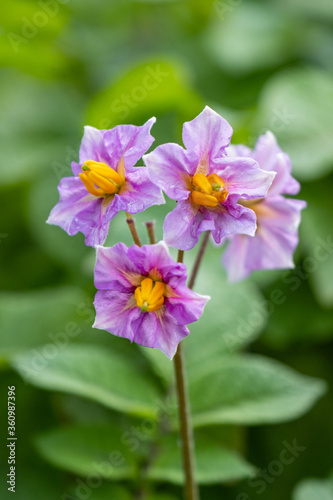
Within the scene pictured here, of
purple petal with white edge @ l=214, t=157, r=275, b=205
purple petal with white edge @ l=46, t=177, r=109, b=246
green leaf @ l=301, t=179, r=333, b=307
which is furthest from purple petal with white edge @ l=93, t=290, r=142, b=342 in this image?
green leaf @ l=301, t=179, r=333, b=307

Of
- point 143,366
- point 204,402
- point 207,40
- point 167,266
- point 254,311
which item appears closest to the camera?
point 167,266

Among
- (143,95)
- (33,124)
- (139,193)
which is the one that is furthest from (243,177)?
(33,124)

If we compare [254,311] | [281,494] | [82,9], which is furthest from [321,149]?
[82,9]

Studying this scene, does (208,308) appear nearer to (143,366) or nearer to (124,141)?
(143,366)

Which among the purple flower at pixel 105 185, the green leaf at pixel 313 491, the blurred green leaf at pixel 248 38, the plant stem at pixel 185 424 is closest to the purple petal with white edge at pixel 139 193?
the purple flower at pixel 105 185

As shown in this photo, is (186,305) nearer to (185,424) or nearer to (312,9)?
(185,424)

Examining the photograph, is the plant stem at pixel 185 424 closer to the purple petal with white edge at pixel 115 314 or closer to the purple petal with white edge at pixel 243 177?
the purple petal with white edge at pixel 115 314

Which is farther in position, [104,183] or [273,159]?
[273,159]
